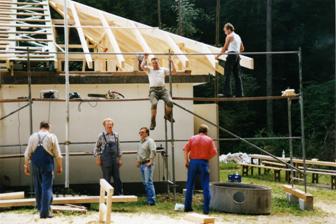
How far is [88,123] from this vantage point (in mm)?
14516

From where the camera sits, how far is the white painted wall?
14148mm

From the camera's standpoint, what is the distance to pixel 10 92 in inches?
555

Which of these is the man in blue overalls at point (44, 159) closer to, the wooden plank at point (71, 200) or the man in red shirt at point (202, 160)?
the wooden plank at point (71, 200)

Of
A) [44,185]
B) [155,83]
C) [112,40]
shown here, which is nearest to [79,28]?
[112,40]

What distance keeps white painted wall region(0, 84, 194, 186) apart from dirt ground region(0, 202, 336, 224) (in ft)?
10.5

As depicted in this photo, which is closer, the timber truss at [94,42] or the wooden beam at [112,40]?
the wooden beam at [112,40]

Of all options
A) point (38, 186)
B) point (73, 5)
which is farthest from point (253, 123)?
point (38, 186)

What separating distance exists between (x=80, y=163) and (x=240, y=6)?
22.8m

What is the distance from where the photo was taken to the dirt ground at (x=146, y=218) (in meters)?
10.4

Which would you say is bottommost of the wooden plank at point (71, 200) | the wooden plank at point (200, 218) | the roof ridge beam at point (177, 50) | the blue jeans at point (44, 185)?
the wooden plank at point (200, 218)

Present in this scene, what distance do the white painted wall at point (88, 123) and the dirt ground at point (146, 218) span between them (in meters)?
3.19

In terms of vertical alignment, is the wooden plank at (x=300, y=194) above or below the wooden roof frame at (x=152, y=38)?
below

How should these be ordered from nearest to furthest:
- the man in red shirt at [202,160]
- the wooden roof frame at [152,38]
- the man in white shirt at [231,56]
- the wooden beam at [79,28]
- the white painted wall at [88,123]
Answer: the man in red shirt at [202,160] < the man in white shirt at [231,56] < the white painted wall at [88,123] < the wooden beam at [79,28] < the wooden roof frame at [152,38]

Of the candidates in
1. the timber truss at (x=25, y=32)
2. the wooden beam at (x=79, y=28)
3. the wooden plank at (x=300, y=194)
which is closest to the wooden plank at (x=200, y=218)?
the wooden plank at (x=300, y=194)
